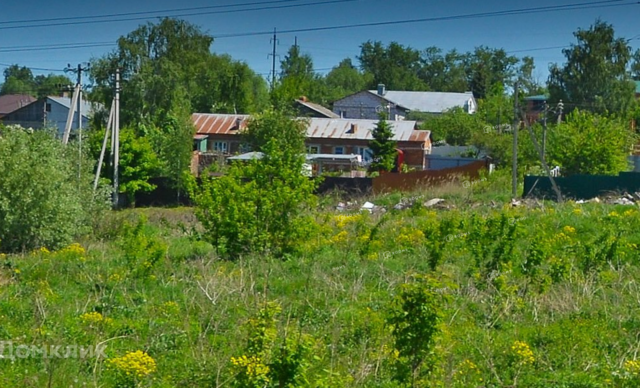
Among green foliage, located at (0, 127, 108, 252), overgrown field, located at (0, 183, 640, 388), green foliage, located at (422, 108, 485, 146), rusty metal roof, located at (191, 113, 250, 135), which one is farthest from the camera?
green foliage, located at (422, 108, 485, 146)

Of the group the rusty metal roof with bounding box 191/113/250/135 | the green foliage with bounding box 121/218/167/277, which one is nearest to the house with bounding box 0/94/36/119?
the rusty metal roof with bounding box 191/113/250/135

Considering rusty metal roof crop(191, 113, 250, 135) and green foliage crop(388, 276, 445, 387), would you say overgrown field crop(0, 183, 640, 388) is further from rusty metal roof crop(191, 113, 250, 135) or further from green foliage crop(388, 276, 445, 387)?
rusty metal roof crop(191, 113, 250, 135)

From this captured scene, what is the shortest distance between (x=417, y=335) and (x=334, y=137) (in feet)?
155

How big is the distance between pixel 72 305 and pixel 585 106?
170ft

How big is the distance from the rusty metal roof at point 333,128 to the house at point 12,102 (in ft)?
74.8

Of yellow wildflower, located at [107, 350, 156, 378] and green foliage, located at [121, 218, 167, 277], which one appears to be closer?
yellow wildflower, located at [107, 350, 156, 378]

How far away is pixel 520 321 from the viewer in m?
9.41

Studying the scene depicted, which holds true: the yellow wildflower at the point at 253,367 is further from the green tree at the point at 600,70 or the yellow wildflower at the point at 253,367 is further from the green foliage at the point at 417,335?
the green tree at the point at 600,70

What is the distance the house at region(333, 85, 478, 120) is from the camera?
7506 centimetres

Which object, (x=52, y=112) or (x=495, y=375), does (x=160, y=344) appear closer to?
(x=495, y=375)

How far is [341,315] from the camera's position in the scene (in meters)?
9.48

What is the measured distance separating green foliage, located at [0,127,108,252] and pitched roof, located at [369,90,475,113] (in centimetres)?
6148

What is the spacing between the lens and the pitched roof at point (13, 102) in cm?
7169

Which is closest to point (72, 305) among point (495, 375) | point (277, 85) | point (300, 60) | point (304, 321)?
point (304, 321)
